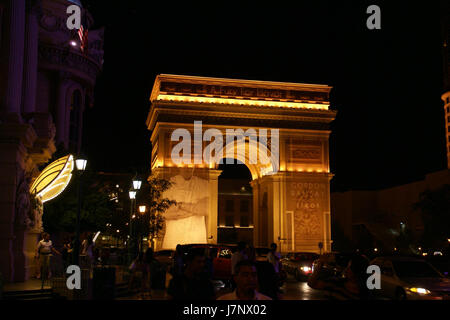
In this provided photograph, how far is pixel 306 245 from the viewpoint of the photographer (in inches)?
1836

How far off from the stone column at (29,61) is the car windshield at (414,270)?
13.9m

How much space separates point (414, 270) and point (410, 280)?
0.91m

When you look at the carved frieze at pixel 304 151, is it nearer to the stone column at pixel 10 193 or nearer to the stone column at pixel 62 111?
the stone column at pixel 62 111

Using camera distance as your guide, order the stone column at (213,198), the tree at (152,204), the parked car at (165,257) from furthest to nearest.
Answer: the stone column at (213,198), the tree at (152,204), the parked car at (165,257)

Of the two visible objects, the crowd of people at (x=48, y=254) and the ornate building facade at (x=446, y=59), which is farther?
the ornate building facade at (x=446, y=59)

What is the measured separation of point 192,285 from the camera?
6027 millimetres

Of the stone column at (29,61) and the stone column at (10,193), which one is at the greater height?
the stone column at (29,61)

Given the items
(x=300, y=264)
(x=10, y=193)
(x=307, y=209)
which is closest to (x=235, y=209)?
(x=307, y=209)

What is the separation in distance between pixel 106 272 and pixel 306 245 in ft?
111

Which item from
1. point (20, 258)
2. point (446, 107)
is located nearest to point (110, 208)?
point (20, 258)

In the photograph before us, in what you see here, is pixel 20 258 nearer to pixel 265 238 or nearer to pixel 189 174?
pixel 189 174

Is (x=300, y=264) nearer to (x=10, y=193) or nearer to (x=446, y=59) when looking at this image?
(x=10, y=193)

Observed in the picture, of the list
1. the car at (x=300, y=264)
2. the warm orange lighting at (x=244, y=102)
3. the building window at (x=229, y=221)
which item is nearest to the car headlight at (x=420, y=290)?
the car at (x=300, y=264)

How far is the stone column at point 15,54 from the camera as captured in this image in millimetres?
18031
